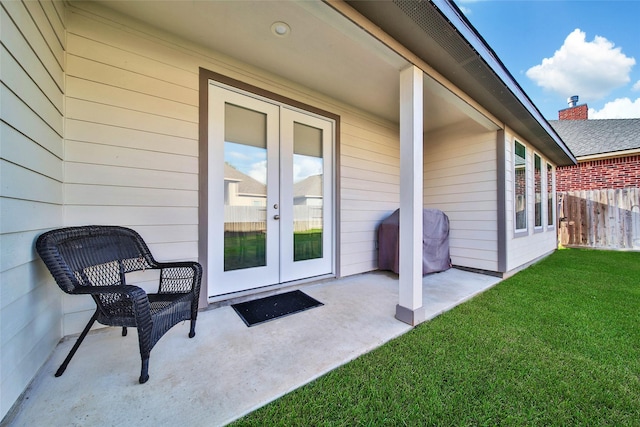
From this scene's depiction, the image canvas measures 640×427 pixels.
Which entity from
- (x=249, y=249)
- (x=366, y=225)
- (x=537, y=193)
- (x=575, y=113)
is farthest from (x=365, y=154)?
(x=575, y=113)

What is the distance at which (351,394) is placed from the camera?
1328 mm

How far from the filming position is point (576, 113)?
11367mm

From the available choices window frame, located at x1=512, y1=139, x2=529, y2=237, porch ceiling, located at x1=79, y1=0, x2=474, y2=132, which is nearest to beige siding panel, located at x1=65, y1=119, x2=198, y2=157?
porch ceiling, located at x1=79, y1=0, x2=474, y2=132

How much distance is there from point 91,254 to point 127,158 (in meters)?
0.85

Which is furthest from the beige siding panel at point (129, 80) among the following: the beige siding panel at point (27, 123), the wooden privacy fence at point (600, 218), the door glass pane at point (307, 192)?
the wooden privacy fence at point (600, 218)

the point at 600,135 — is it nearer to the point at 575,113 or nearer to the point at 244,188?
the point at 575,113

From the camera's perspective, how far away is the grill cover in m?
3.65

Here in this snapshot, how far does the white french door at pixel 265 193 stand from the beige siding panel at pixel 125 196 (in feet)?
0.87

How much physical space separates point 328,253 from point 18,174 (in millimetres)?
2860

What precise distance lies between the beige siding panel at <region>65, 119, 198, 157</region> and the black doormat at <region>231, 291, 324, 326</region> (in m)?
1.62

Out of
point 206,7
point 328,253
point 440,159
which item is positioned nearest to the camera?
point 206,7

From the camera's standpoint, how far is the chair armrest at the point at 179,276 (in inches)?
72.2

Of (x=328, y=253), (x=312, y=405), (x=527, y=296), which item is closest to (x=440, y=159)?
(x=527, y=296)

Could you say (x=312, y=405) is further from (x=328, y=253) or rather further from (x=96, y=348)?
(x=328, y=253)
